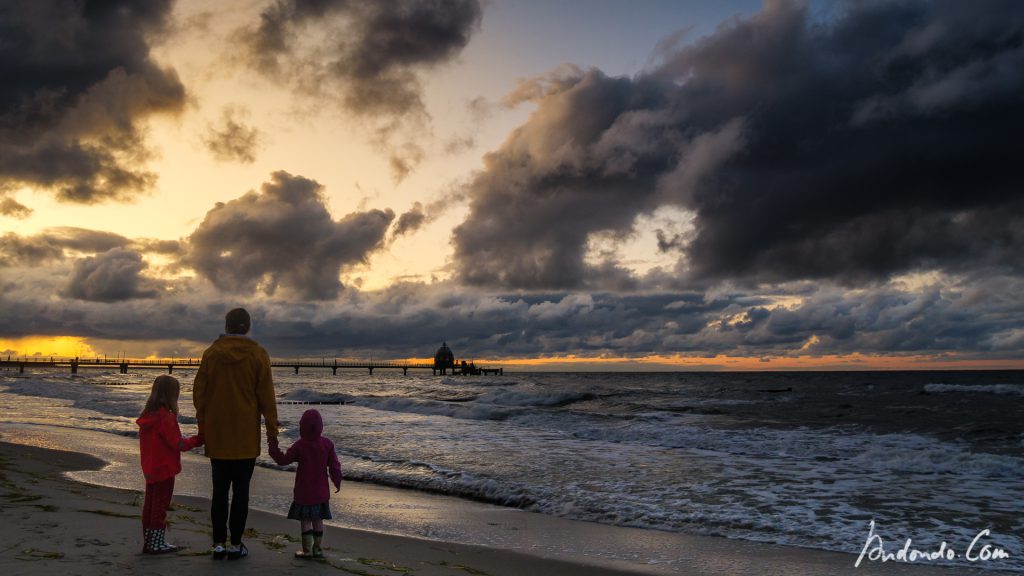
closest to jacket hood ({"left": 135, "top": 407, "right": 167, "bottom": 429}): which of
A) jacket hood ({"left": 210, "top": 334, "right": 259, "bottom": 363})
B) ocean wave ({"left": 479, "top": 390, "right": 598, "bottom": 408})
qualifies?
jacket hood ({"left": 210, "top": 334, "right": 259, "bottom": 363})

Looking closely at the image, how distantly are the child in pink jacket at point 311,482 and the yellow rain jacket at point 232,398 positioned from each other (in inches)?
19.0

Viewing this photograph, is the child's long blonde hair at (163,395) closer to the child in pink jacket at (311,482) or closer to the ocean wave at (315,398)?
the child in pink jacket at (311,482)

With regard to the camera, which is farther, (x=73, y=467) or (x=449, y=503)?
(x=73, y=467)

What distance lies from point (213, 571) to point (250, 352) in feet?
5.79

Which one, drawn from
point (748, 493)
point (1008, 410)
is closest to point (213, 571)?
point (748, 493)

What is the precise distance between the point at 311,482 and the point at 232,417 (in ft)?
3.24

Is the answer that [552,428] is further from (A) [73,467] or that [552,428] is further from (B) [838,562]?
(B) [838,562]

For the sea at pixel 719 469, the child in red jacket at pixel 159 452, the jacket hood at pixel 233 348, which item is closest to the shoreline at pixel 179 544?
the child in red jacket at pixel 159 452

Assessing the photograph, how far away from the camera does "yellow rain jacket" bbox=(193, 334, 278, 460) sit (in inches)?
216

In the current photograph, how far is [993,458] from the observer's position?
15523 mm

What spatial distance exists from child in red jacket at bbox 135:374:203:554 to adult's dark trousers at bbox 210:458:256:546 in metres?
0.30

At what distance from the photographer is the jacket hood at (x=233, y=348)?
5.54 meters

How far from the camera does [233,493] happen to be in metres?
5.52

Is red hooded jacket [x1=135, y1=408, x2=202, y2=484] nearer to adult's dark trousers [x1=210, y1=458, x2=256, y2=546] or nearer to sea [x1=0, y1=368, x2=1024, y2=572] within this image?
adult's dark trousers [x1=210, y1=458, x2=256, y2=546]
